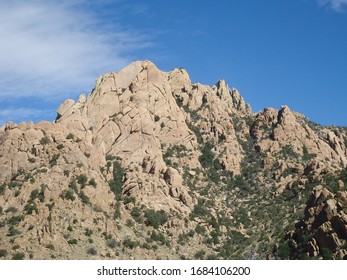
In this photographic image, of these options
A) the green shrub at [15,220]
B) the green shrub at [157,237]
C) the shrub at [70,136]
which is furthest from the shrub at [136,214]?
the green shrub at [15,220]

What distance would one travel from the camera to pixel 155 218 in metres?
112

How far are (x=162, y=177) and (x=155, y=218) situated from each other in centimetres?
1345

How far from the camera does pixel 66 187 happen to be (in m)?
104

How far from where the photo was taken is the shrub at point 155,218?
112 metres

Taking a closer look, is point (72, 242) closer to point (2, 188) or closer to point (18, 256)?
point (18, 256)

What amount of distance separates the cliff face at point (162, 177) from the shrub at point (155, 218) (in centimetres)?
21

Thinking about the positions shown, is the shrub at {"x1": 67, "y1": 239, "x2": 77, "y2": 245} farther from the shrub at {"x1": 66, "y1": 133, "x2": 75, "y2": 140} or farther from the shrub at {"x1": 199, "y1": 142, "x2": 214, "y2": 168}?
the shrub at {"x1": 199, "y1": 142, "x2": 214, "y2": 168}

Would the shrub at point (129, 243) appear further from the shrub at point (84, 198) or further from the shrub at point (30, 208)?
the shrub at point (30, 208)

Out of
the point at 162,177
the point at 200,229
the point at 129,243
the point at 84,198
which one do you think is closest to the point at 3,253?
the point at 84,198

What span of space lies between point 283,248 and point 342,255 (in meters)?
16.9

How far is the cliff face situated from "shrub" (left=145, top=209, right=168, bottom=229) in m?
0.21

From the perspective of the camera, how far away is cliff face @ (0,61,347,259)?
96562 millimetres

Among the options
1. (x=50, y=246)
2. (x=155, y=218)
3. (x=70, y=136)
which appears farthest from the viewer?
(x=70, y=136)
